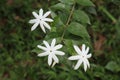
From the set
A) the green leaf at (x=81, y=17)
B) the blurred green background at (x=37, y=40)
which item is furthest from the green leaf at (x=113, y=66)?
the green leaf at (x=81, y=17)

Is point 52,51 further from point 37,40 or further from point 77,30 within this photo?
point 37,40

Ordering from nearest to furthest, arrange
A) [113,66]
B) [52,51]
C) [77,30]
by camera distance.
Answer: [52,51]
[77,30]
[113,66]

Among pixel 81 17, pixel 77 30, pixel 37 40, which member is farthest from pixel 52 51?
pixel 37 40

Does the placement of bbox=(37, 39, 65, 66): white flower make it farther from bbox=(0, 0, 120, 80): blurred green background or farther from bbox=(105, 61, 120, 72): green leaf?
bbox=(105, 61, 120, 72): green leaf

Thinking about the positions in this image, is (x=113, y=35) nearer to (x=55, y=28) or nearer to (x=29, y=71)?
(x=29, y=71)

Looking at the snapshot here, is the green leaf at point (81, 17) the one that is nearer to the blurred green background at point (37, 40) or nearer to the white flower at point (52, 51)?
the white flower at point (52, 51)

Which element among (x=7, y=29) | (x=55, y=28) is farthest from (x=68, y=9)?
(x=7, y=29)

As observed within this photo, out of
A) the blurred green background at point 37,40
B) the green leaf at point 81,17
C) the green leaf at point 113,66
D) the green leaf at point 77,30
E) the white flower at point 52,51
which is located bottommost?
the white flower at point 52,51
